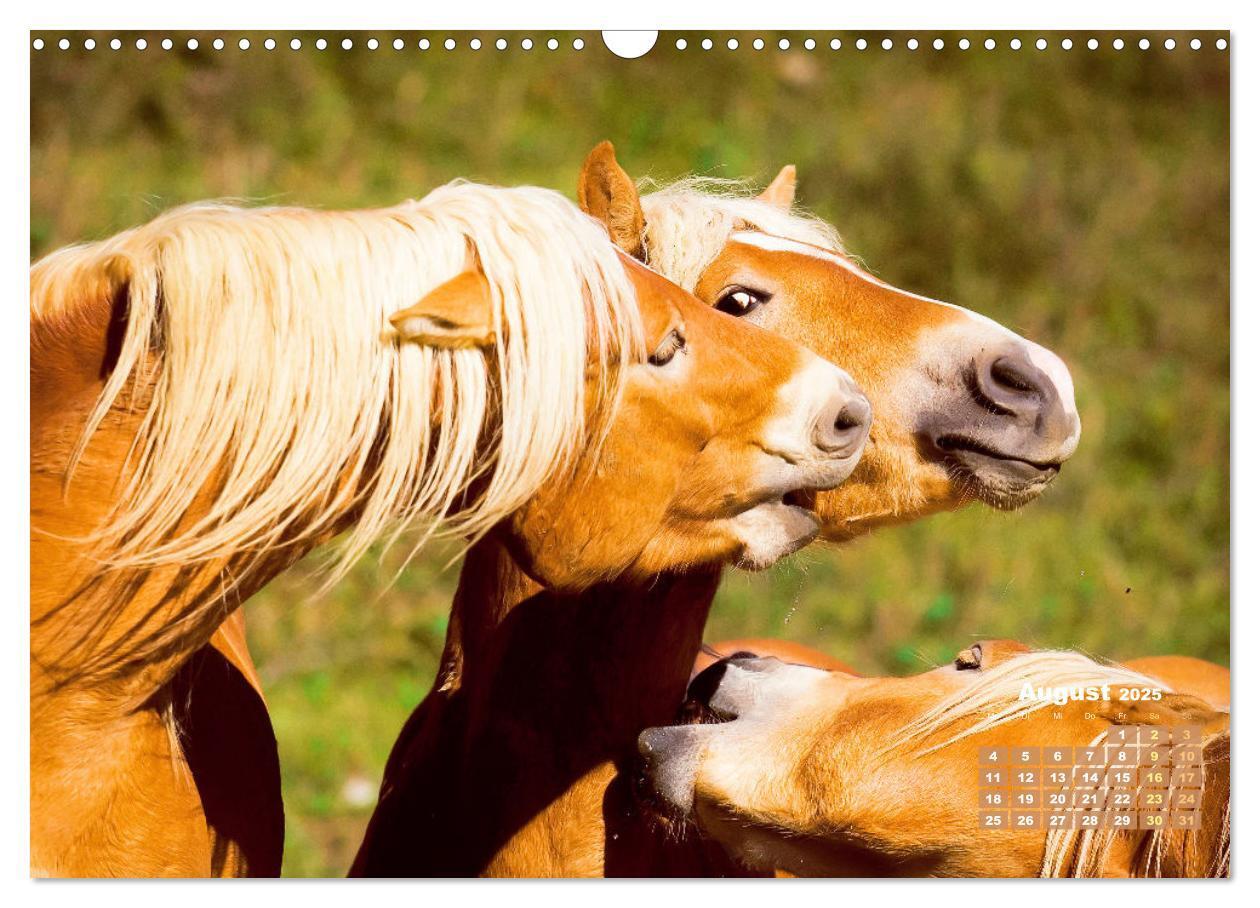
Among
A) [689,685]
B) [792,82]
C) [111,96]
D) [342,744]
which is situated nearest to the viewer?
[689,685]

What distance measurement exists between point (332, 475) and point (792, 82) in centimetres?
142

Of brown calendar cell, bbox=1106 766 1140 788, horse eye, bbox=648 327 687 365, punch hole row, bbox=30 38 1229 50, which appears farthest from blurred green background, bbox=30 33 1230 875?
horse eye, bbox=648 327 687 365

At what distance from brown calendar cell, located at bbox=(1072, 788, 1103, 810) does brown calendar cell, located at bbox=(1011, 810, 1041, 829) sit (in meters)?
0.05

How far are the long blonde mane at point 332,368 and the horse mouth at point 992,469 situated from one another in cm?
55

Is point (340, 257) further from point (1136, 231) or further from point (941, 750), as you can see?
point (1136, 231)

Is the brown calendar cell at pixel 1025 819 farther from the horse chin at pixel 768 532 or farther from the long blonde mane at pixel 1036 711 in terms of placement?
the horse chin at pixel 768 532

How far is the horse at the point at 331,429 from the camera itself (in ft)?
4.52

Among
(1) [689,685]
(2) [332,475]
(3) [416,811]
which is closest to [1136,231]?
(1) [689,685]

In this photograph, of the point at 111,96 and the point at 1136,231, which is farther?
the point at 1136,231

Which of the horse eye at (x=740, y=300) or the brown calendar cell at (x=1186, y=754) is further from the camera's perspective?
the horse eye at (x=740, y=300)

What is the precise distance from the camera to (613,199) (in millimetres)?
1872

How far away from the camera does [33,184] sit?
1.98 m

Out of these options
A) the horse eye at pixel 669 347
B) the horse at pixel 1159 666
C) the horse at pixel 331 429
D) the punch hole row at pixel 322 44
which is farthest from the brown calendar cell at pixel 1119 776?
the punch hole row at pixel 322 44

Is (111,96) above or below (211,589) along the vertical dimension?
above
